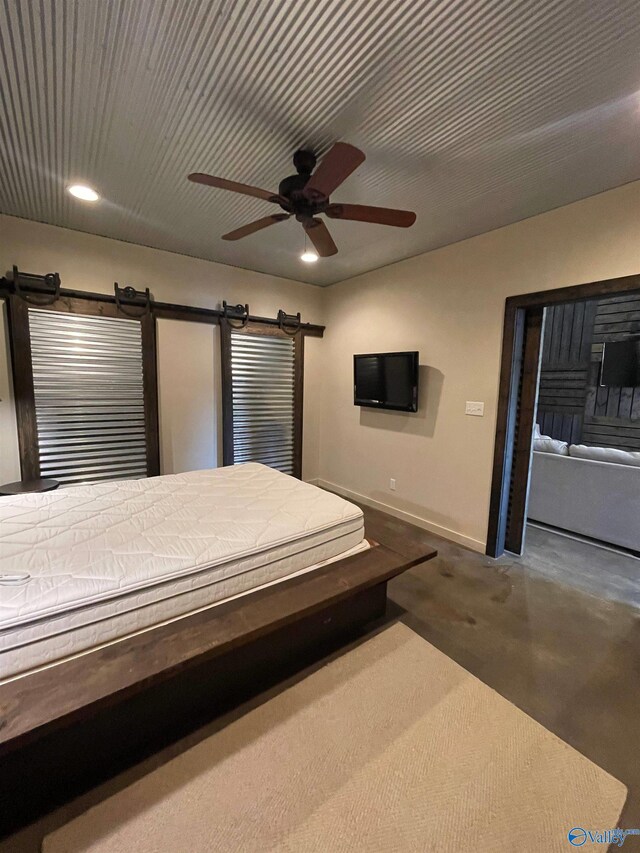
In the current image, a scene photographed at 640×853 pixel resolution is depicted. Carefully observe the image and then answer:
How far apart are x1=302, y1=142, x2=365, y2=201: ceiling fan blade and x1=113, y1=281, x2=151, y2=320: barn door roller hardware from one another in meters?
2.28

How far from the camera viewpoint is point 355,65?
4.76 ft

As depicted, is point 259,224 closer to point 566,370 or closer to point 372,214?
point 372,214

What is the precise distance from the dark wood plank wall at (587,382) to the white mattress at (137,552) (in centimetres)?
527

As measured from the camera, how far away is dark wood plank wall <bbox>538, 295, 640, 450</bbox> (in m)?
5.08

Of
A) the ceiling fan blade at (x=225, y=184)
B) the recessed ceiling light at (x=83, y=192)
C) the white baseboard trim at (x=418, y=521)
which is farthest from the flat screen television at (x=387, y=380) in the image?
the recessed ceiling light at (x=83, y=192)

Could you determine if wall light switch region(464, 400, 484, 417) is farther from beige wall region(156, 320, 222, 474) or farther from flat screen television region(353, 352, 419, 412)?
beige wall region(156, 320, 222, 474)

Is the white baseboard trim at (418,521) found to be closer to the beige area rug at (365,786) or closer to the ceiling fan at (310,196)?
the beige area rug at (365,786)

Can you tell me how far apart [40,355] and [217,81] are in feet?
8.68

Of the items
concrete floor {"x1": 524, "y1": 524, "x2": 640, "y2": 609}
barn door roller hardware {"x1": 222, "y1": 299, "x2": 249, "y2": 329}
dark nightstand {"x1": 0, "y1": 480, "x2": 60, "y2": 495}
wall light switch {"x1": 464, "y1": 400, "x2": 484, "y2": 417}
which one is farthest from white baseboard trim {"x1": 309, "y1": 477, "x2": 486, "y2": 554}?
dark nightstand {"x1": 0, "y1": 480, "x2": 60, "y2": 495}

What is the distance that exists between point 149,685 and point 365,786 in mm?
908

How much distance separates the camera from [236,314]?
3980 mm

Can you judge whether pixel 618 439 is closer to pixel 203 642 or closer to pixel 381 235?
pixel 381 235

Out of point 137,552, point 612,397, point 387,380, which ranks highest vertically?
point 387,380

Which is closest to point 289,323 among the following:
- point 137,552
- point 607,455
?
point 137,552
